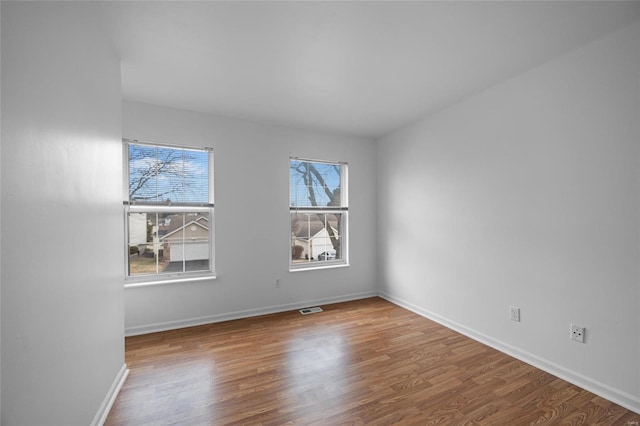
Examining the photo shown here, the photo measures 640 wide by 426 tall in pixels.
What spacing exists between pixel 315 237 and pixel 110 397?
272 cm

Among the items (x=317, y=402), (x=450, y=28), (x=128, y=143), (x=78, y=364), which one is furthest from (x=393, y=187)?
(x=78, y=364)

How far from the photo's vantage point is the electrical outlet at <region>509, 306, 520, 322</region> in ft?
7.95

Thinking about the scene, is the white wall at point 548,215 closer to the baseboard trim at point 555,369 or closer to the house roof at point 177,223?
the baseboard trim at point 555,369

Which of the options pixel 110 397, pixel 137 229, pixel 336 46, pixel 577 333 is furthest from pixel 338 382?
pixel 137 229

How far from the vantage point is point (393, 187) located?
3.96m

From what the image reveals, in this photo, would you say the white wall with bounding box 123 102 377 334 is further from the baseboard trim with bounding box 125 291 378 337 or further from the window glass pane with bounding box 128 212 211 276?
the window glass pane with bounding box 128 212 211 276

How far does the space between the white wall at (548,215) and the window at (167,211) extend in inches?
110

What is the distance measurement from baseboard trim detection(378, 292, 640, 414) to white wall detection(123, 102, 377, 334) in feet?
5.12

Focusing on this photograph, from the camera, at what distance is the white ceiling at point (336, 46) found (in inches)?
65.0

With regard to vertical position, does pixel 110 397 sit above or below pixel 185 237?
below

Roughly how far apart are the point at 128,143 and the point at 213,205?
1.09m

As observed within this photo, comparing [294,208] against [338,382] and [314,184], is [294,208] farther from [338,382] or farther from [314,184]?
[338,382]

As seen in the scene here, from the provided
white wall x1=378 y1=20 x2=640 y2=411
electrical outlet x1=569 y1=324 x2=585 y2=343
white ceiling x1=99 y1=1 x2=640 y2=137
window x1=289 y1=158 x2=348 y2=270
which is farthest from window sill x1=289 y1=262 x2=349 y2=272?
electrical outlet x1=569 y1=324 x2=585 y2=343

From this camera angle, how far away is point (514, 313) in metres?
2.45
